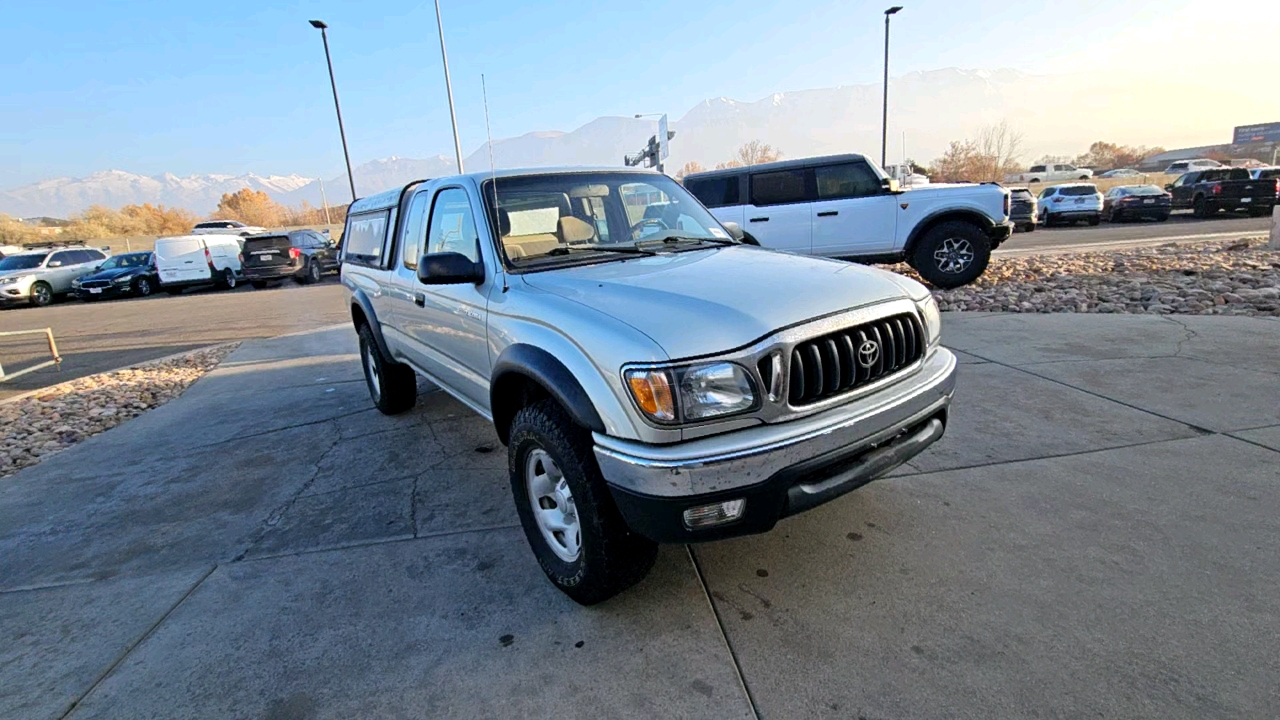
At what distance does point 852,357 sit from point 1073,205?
79.5ft

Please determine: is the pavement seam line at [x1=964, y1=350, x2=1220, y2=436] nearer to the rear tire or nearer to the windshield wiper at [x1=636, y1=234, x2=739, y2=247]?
the windshield wiper at [x1=636, y1=234, x2=739, y2=247]

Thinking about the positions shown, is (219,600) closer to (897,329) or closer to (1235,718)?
(897,329)

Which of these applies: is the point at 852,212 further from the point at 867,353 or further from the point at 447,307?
the point at 867,353

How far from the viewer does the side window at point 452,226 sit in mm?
3389

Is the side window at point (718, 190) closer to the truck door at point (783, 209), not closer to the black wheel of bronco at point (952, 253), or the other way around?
the truck door at point (783, 209)

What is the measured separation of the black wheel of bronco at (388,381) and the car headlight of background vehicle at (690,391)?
341 cm

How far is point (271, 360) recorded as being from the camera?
8.31 metres

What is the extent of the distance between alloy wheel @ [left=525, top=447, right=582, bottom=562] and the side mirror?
2.97ft

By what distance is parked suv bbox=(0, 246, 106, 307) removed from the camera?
Answer: 63.7 ft

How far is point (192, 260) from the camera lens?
20.0 metres

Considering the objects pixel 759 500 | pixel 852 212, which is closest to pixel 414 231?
pixel 759 500

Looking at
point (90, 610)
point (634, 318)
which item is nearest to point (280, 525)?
point (90, 610)

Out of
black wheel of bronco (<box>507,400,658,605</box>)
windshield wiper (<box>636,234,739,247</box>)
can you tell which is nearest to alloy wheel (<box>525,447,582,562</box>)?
black wheel of bronco (<box>507,400,658,605</box>)

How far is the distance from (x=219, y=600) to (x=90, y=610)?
58 cm
